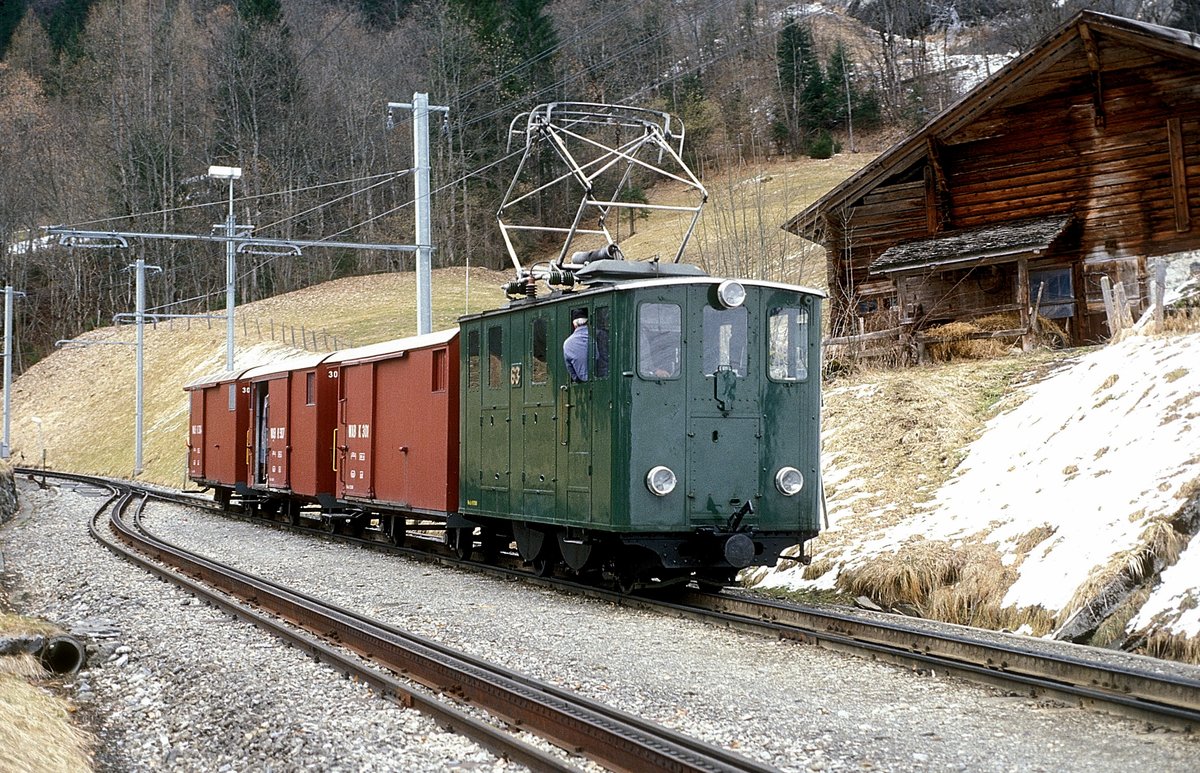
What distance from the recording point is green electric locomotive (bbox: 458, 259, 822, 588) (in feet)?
34.6

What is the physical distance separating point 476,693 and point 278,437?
15.1m

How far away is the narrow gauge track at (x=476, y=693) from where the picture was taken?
581 cm

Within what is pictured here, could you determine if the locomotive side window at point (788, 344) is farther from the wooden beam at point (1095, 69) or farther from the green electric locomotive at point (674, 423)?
the wooden beam at point (1095, 69)

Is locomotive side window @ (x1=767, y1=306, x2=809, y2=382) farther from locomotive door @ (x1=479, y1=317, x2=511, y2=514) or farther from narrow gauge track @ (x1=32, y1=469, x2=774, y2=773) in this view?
narrow gauge track @ (x1=32, y1=469, x2=774, y2=773)

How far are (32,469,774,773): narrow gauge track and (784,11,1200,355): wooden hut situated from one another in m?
15.0

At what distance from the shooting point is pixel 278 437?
21.5 m

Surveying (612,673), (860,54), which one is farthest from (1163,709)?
(860,54)

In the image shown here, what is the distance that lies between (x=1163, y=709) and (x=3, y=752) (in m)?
6.13

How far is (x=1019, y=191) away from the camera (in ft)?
80.9

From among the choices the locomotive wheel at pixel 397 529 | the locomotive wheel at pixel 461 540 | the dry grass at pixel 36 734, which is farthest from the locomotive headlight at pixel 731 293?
the locomotive wheel at pixel 397 529

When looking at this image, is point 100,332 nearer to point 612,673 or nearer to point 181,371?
point 181,371

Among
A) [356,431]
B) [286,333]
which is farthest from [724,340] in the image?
[286,333]

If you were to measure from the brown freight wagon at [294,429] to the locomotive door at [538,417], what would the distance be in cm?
779

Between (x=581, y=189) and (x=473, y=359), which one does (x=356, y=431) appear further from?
(x=581, y=189)
